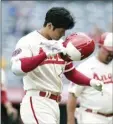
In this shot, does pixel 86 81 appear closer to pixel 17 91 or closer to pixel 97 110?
pixel 97 110

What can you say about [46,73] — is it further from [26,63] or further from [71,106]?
[71,106]

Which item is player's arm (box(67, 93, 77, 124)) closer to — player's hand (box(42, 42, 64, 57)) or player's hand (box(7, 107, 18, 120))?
player's hand (box(42, 42, 64, 57))

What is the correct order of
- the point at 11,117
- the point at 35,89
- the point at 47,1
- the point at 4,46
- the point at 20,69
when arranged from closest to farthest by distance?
1. the point at 20,69
2. the point at 35,89
3. the point at 11,117
4. the point at 4,46
5. the point at 47,1

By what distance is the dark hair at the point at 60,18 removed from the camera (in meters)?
6.25

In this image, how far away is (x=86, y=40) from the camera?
20.9 ft

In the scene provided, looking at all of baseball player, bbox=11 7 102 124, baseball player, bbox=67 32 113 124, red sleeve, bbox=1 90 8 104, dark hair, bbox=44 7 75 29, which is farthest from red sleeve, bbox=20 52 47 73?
red sleeve, bbox=1 90 8 104

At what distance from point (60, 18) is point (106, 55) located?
1780 mm

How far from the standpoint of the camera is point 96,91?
307 inches

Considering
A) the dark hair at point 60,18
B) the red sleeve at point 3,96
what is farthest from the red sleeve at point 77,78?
the red sleeve at point 3,96

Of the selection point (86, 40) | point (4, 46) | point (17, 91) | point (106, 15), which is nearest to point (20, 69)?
point (86, 40)

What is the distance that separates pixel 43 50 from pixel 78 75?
33.0 inches

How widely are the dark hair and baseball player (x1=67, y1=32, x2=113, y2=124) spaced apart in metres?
1.60

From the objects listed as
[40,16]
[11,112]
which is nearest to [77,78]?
[11,112]

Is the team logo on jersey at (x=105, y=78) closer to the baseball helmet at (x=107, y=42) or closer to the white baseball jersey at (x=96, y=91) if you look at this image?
the white baseball jersey at (x=96, y=91)
